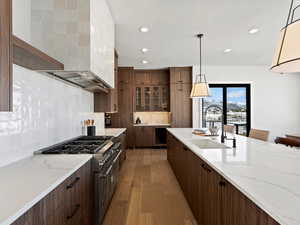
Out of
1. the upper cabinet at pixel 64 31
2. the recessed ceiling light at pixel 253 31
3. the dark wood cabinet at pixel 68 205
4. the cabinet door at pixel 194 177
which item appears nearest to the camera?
the dark wood cabinet at pixel 68 205

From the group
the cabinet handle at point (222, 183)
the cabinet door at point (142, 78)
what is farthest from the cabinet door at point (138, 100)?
the cabinet handle at point (222, 183)

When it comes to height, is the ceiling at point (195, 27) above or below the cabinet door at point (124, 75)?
above

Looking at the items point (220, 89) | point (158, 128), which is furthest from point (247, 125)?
point (158, 128)

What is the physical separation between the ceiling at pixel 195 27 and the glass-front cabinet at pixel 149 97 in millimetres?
1422

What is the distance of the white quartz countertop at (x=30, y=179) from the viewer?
0.77 meters

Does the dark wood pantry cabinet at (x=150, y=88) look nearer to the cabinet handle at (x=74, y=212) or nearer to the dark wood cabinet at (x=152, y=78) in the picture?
the dark wood cabinet at (x=152, y=78)

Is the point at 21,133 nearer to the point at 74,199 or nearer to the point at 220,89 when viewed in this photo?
the point at 74,199

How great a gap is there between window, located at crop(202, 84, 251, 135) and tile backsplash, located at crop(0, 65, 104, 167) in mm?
4745

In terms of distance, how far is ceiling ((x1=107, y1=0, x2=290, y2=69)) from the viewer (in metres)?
2.61

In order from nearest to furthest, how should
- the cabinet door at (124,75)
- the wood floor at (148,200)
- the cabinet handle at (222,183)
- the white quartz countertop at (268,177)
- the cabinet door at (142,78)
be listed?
the white quartz countertop at (268,177) → the cabinet handle at (222,183) → the wood floor at (148,200) → the cabinet door at (124,75) → the cabinet door at (142,78)

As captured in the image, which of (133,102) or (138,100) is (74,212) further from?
(138,100)

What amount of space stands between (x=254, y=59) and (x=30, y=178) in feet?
20.3

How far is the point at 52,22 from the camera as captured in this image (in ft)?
6.01

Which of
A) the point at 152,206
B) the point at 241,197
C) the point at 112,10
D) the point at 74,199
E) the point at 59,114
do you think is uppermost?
the point at 112,10
